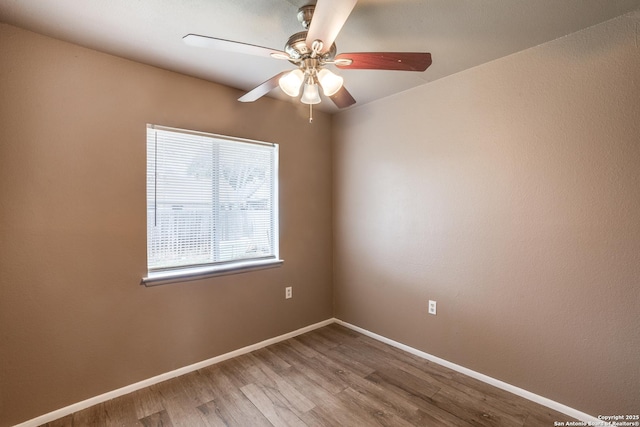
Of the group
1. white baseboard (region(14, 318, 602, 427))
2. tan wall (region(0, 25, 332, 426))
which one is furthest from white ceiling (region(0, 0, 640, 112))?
white baseboard (region(14, 318, 602, 427))

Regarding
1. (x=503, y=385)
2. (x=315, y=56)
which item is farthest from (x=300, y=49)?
(x=503, y=385)

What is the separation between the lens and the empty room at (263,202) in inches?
64.2

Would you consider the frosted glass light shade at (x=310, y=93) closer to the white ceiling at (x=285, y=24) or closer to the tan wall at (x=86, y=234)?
the white ceiling at (x=285, y=24)


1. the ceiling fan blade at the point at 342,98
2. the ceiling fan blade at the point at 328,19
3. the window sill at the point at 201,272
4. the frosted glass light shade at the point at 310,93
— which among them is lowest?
the window sill at the point at 201,272

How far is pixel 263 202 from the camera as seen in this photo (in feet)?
9.26

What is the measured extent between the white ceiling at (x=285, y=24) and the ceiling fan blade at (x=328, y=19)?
1.29 ft

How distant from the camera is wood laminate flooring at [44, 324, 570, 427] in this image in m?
1.79

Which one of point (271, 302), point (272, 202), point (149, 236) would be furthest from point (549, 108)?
point (149, 236)

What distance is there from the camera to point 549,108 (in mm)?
1869

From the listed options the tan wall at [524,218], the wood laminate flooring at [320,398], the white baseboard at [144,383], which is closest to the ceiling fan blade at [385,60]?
the tan wall at [524,218]

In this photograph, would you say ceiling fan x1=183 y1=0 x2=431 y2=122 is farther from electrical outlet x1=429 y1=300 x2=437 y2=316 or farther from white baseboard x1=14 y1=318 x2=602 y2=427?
white baseboard x1=14 y1=318 x2=602 y2=427

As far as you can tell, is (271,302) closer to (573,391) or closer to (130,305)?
(130,305)

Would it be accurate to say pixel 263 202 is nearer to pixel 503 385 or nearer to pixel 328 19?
pixel 328 19

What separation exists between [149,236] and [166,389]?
111 cm
